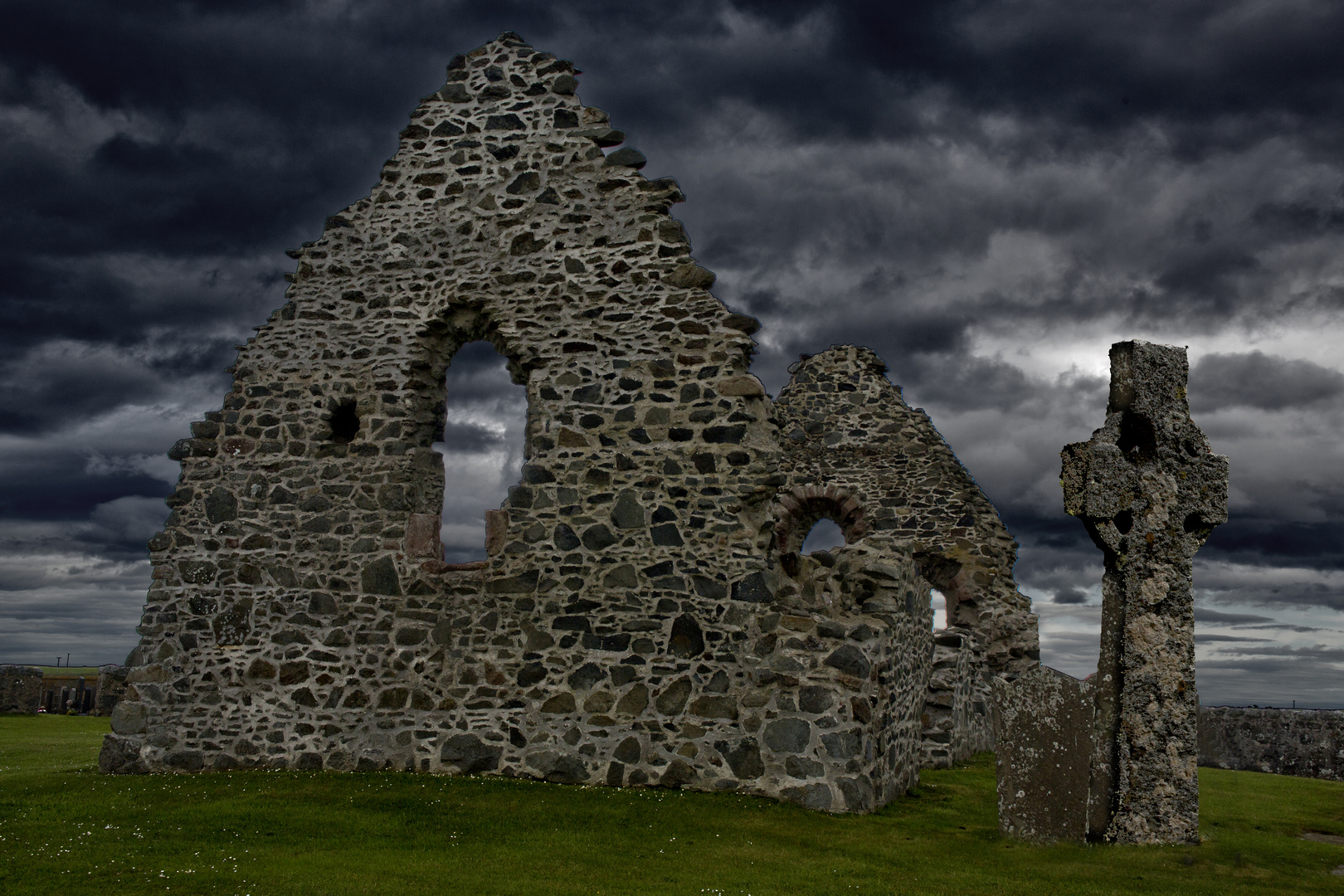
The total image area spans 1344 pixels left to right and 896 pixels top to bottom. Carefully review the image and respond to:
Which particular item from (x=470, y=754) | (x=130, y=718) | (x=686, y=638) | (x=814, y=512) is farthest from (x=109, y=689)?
(x=686, y=638)

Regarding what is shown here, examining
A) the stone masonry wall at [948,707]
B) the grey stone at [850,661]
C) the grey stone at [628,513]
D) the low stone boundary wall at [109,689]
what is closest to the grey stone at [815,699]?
the grey stone at [850,661]

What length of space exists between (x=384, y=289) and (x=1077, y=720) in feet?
30.3

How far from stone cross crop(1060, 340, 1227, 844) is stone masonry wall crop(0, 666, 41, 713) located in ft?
75.4

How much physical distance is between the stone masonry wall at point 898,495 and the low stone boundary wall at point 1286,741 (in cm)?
312

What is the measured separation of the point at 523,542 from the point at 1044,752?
19.7ft

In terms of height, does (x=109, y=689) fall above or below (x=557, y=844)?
below

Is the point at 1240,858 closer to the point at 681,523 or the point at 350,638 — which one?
the point at 681,523

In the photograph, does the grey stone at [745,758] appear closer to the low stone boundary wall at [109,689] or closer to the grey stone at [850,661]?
the grey stone at [850,661]

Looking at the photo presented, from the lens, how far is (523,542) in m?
10.9

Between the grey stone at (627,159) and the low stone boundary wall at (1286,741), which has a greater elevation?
the grey stone at (627,159)

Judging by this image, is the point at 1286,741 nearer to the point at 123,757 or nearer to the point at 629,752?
the point at 629,752

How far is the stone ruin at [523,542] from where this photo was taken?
32.9ft

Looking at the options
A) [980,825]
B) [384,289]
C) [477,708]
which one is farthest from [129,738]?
[980,825]

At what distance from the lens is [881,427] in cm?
1889
